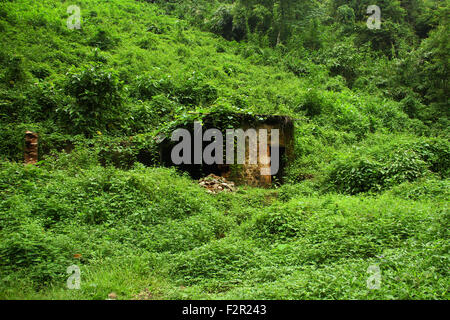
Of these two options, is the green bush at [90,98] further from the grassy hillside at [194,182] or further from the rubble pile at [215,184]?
the rubble pile at [215,184]

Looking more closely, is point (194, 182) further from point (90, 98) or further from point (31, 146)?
point (31, 146)

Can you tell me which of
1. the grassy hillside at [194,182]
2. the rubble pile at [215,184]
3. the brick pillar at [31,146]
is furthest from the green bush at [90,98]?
the rubble pile at [215,184]

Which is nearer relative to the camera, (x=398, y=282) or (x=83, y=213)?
(x=398, y=282)

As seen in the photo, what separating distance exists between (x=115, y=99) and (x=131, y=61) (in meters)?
5.14

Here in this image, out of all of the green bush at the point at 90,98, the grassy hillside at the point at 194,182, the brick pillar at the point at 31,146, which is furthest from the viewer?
the green bush at the point at 90,98

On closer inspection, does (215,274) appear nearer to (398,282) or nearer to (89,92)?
(398,282)

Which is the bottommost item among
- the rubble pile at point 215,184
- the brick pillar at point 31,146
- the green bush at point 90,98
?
the rubble pile at point 215,184

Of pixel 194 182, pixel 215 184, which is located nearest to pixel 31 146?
pixel 194 182

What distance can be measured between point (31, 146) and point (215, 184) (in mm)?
4854

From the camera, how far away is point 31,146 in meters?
8.17

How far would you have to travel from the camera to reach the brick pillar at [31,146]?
802 cm

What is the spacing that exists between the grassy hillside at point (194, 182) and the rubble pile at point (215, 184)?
471mm
